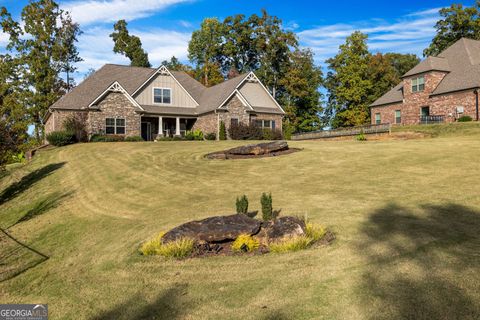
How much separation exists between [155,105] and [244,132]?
34.5ft

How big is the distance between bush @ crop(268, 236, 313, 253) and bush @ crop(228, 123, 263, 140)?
30.4 metres

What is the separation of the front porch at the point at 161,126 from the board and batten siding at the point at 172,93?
1.73 m

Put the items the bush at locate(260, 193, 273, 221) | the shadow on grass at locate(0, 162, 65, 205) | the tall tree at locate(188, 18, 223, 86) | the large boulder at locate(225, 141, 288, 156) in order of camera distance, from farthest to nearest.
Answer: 1. the tall tree at locate(188, 18, 223, 86)
2. the large boulder at locate(225, 141, 288, 156)
3. the shadow on grass at locate(0, 162, 65, 205)
4. the bush at locate(260, 193, 273, 221)

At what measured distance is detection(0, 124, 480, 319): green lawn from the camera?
570 cm

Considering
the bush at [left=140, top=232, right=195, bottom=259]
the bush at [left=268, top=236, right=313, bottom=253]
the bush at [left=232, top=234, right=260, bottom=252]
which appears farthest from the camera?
the bush at [left=140, top=232, right=195, bottom=259]

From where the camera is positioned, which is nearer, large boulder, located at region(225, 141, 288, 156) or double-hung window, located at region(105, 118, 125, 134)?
large boulder, located at region(225, 141, 288, 156)

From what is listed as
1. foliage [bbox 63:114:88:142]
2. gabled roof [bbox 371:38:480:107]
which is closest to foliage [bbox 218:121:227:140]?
foliage [bbox 63:114:88:142]

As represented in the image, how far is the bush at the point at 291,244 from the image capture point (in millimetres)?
7812

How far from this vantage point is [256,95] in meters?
43.8

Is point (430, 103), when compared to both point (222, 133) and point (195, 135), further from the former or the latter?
point (195, 135)

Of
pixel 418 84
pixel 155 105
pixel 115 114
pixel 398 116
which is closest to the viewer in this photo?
pixel 115 114

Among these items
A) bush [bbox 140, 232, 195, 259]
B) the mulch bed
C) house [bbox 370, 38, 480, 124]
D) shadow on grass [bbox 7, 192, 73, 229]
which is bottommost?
shadow on grass [bbox 7, 192, 73, 229]

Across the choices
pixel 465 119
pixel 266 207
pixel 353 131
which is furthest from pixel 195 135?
pixel 266 207

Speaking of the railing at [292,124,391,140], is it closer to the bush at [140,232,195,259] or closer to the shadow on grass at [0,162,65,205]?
the shadow on grass at [0,162,65,205]
